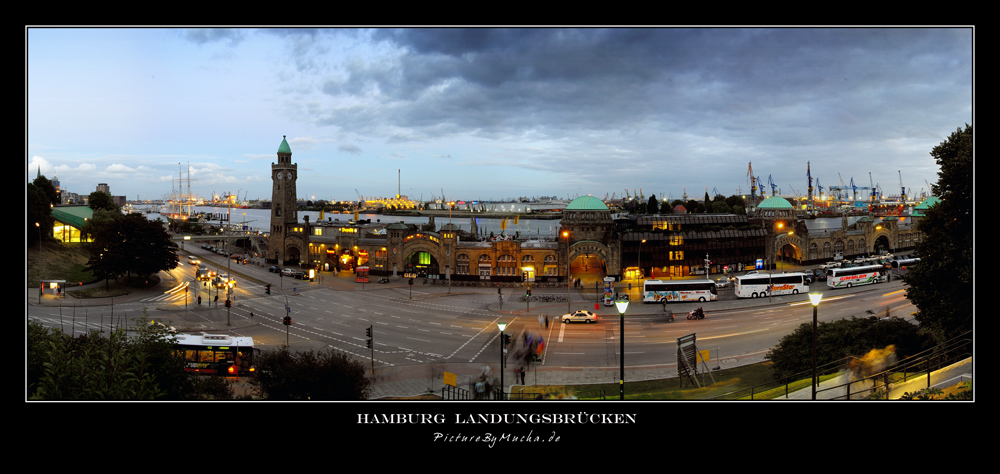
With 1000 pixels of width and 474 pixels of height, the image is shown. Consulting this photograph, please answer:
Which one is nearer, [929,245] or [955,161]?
[955,161]

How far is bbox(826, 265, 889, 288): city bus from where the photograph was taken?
5019 cm

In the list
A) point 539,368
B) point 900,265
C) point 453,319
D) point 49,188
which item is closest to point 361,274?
point 453,319

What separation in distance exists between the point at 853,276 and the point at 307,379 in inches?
2126

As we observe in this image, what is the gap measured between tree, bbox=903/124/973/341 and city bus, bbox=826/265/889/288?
3182cm

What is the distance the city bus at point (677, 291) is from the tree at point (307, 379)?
3225cm

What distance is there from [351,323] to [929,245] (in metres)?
35.5

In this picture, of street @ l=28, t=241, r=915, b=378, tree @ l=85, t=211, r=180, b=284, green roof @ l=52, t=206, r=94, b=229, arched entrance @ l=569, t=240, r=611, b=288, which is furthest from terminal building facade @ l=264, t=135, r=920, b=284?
green roof @ l=52, t=206, r=94, b=229

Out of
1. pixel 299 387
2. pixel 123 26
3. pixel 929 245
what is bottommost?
pixel 299 387

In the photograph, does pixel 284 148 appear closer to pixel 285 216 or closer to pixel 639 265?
pixel 285 216

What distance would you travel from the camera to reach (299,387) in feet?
61.6

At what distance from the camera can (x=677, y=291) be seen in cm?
4569

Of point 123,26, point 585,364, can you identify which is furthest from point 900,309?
point 123,26

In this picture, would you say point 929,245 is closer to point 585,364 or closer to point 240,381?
point 585,364

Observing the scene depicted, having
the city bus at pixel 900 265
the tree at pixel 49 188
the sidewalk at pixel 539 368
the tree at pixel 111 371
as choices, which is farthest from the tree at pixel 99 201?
the city bus at pixel 900 265
